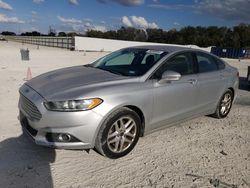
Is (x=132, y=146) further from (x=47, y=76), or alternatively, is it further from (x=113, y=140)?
(x=47, y=76)

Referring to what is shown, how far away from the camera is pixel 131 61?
16.5 ft

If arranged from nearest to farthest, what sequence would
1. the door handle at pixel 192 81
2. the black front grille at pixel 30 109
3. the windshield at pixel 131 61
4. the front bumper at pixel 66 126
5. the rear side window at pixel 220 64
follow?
1. the front bumper at pixel 66 126
2. the black front grille at pixel 30 109
3. the windshield at pixel 131 61
4. the door handle at pixel 192 81
5. the rear side window at pixel 220 64

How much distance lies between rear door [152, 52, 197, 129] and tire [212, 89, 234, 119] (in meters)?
1.10

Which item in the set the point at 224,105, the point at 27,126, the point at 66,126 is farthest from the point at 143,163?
the point at 224,105

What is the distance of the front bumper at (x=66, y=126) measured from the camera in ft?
11.4

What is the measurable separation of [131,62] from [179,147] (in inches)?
68.4

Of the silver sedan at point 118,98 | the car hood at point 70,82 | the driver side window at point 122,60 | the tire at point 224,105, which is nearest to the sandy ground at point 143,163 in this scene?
the silver sedan at point 118,98

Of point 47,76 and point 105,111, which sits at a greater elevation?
point 47,76

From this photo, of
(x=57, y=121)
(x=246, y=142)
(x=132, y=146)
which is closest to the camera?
(x=57, y=121)

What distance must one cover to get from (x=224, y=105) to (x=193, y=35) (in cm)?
8800

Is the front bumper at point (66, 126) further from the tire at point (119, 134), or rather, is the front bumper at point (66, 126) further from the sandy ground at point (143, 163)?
the sandy ground at point (143, 163)

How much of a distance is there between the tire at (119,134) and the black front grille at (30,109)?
855 millimetres

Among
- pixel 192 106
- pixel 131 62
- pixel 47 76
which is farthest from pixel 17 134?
pixel 192 106

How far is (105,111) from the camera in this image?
11.9ft
